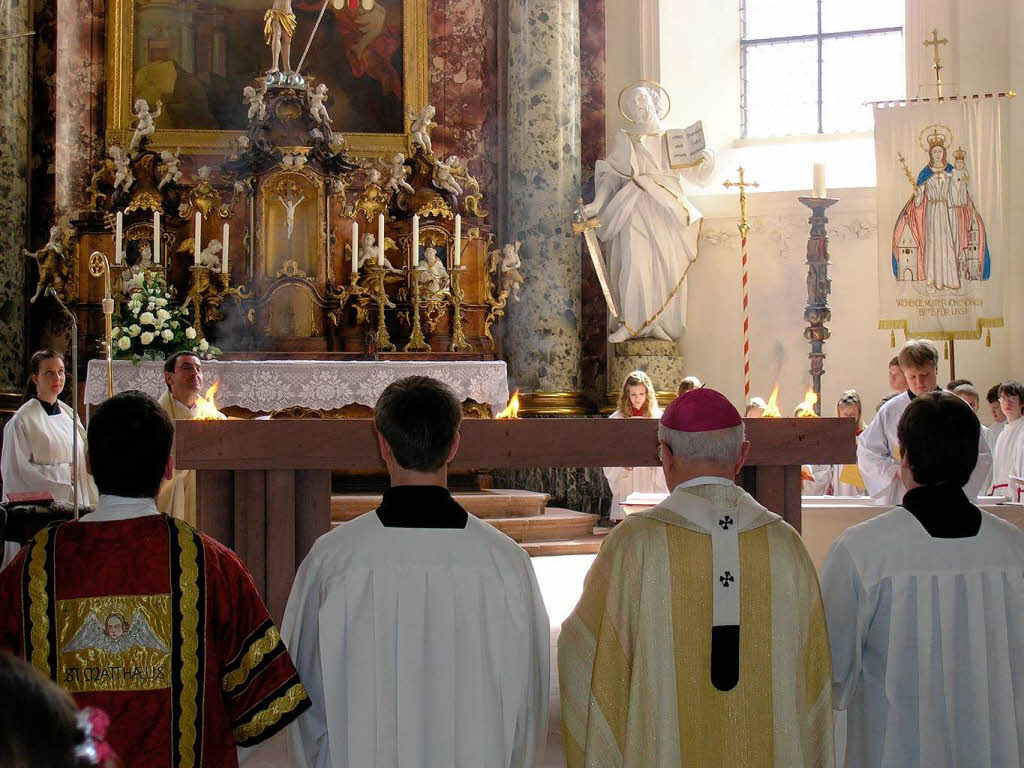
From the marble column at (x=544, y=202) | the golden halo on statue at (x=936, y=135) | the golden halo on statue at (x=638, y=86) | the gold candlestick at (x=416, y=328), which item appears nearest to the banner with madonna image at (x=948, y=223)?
the golden halo on statue at (x=936, y=135)

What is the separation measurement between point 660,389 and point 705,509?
8.84 meters

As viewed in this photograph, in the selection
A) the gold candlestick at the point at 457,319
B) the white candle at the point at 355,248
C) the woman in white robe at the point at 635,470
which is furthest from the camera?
the gold candlestick at the point at 457,319

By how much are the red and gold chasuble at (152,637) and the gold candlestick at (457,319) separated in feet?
26.7

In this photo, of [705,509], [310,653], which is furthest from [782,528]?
[310,653]

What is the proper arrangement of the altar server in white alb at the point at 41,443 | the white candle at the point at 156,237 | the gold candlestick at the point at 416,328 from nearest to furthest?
1. the altar server in white alb at the point at 41,443
2. the white candle at the point at 156,237
3. the gold candlestick at the point at 416,328

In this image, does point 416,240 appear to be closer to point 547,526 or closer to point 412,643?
point 547,526

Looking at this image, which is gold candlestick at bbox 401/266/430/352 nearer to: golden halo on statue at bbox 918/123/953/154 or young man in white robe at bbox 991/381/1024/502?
golden halo on statue at bbox 918/123/953/154

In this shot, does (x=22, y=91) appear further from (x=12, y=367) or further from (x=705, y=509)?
(x=705, y=509)

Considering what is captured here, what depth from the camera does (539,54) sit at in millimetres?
11555

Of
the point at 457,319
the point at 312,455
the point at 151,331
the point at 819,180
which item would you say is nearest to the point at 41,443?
the point at 151,331

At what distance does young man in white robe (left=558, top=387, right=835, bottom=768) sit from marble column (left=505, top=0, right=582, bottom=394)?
28.2 ft

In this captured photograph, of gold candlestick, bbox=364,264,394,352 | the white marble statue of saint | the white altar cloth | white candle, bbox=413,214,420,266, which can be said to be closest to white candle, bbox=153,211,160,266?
the white altar cloth

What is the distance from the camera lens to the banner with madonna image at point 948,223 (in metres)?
10.3

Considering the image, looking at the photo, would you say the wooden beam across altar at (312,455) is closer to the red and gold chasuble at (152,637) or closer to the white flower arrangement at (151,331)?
the red and gold chasuble at (152,637)
